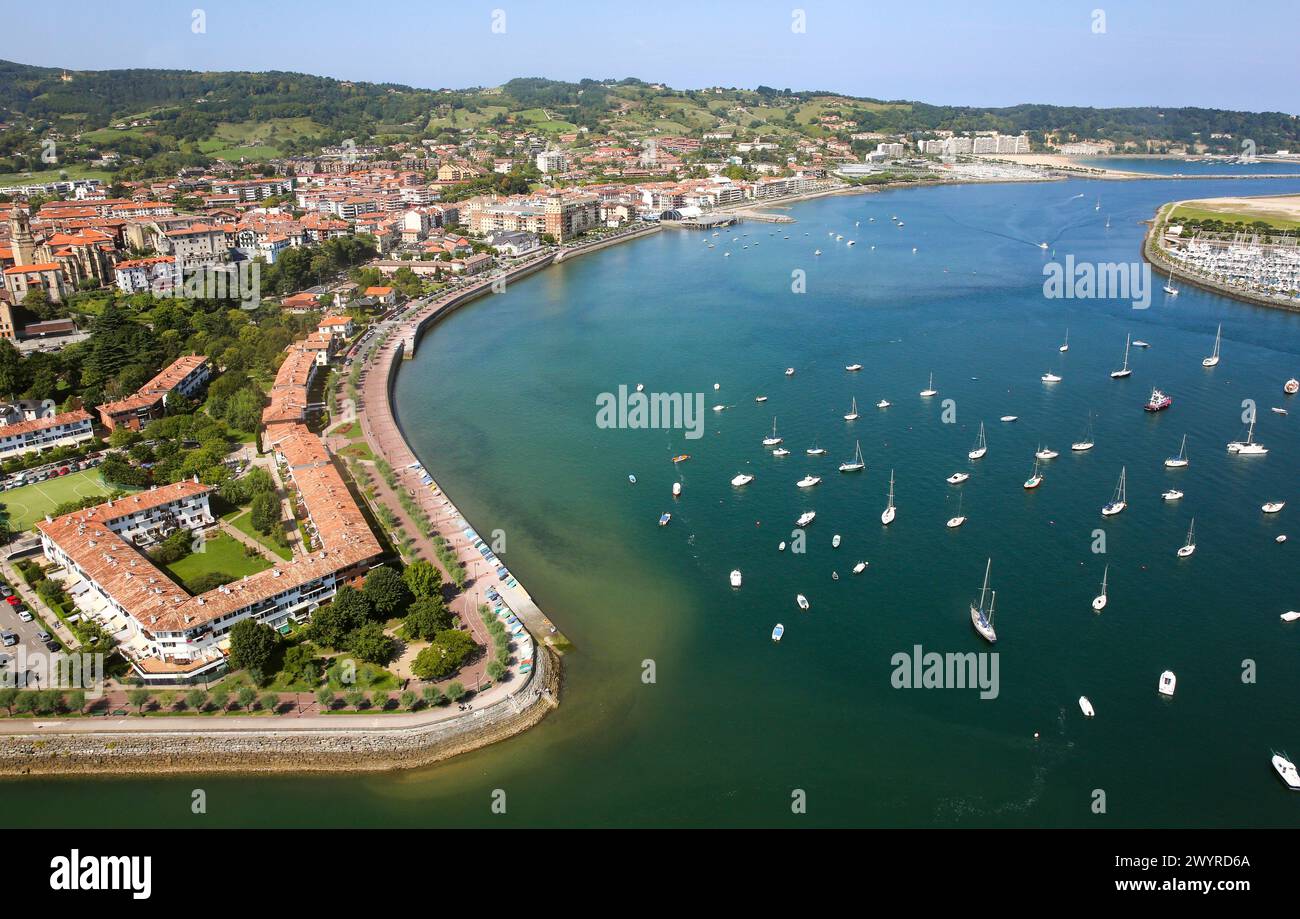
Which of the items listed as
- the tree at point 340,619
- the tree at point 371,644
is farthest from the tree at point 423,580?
the tree at point 371,644

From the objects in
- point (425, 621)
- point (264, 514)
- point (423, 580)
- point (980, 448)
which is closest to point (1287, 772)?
point (980, 448)

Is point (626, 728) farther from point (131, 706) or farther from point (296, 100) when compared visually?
point (296, 100)

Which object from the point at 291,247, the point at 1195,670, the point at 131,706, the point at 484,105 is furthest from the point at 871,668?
the point at 484,105

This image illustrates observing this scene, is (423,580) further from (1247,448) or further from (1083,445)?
(1247,448)

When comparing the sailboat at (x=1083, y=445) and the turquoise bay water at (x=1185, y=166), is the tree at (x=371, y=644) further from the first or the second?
the turquoise bay water at (x=1185, y=166)

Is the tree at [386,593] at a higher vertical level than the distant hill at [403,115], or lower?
lower
